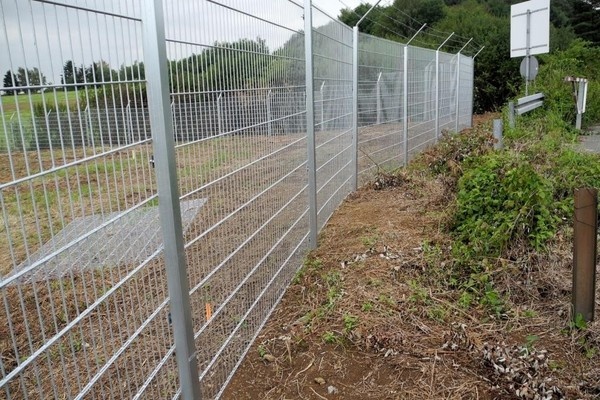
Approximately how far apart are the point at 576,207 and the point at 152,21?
2.50 meters

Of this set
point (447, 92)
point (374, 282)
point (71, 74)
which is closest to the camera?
point (71, 74)

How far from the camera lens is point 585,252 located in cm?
294

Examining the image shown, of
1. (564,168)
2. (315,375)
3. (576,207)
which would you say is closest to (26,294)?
(315,375)

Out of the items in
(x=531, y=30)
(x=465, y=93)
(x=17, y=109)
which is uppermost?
(x=531, y=30)

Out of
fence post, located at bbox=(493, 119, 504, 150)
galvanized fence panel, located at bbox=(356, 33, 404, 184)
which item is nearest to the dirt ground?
fence post, located at bbox=(493, 119, 504, 150)

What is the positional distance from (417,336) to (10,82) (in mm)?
2511

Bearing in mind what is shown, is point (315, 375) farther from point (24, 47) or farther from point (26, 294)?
point (24, 47)

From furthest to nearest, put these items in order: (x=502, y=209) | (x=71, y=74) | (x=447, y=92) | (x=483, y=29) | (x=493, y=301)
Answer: (x=483, y=29) < (x=447, y=92) < (x=502, y=209) < (x=493, y=301) < (x=71, y=74)

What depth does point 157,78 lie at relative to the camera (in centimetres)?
183

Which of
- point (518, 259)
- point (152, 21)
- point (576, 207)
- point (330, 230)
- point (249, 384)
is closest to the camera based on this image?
point (152, 21)

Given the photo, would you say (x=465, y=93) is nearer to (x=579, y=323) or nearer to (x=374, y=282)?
(x=374, y=282)

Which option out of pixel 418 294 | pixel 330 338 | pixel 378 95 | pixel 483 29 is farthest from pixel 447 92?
Result: pixel 483 29

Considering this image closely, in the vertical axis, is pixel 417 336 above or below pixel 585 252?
below

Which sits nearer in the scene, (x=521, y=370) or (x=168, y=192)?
(x=168, y=192)
